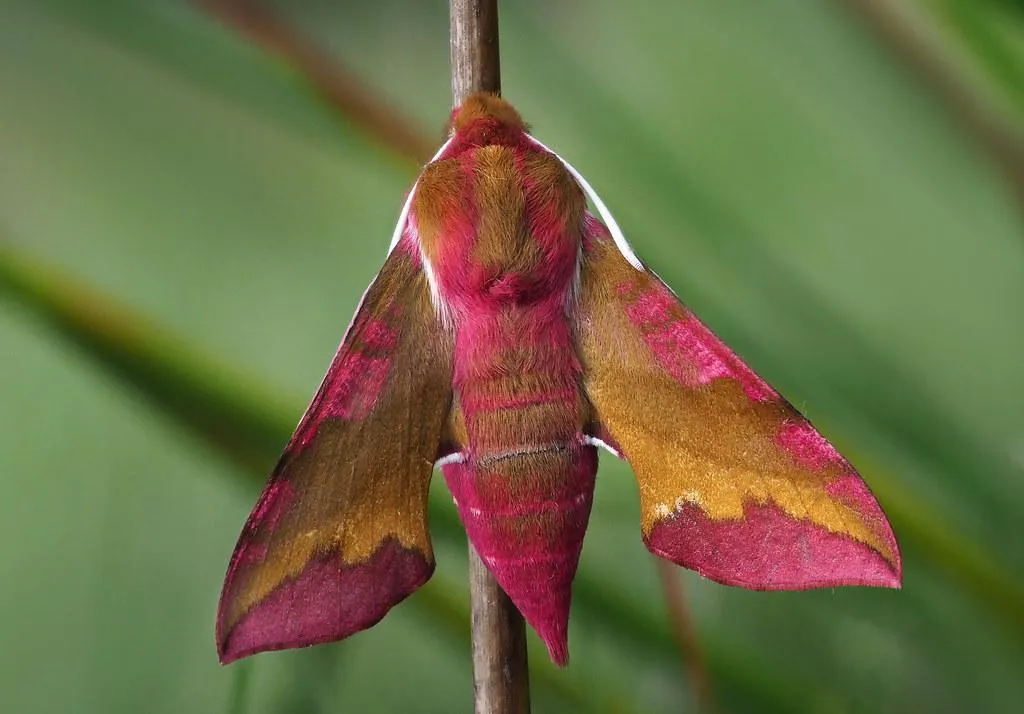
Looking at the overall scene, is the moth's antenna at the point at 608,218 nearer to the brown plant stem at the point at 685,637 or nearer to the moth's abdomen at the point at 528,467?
the moth's abdomen at the point at 528,467

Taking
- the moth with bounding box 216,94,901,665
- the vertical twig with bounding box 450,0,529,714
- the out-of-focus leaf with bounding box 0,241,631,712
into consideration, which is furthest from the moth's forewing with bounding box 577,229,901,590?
the out-of-focus leaf with bounding box 0,241,631,712

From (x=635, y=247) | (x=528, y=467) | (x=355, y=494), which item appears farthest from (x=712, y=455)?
(x=635, y=247)

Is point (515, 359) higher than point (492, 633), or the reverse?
point (515, 359)

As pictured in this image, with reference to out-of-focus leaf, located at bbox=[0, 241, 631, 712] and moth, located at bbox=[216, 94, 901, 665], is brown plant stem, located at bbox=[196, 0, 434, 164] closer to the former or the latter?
out-of-focus leaf, located at bbox=[0, 241, 631, 712]

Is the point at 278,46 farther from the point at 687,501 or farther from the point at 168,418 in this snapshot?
the point at 687,501

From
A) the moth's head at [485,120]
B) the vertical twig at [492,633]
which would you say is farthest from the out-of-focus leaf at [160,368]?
the moth's head at [485,120]

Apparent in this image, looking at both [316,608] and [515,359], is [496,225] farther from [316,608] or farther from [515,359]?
[316,608]
